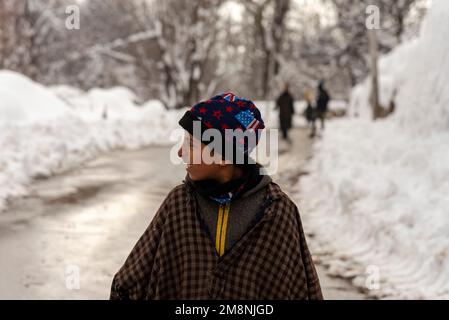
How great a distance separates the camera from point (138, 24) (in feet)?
101

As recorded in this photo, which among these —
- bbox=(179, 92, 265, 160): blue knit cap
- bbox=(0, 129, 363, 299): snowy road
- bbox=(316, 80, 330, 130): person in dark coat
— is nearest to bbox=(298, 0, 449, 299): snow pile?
bbox=(0, 129, 363, 299): snowy road

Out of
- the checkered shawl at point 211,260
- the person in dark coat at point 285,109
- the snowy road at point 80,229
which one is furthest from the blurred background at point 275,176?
the checkered shawl at point 211,260

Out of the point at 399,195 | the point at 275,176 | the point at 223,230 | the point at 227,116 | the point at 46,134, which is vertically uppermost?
the point at 227,116

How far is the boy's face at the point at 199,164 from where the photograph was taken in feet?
7.46

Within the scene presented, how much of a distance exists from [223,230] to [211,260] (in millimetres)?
129

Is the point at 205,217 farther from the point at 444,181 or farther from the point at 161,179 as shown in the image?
the point at 161,179

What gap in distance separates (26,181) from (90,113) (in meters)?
12.9

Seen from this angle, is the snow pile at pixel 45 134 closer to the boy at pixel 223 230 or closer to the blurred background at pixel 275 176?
the blurred background at pixel 275 176

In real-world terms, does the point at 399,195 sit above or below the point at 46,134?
below

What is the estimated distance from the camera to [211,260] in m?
→ 2.29

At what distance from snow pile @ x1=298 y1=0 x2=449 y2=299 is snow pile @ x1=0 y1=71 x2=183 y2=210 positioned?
5212mm

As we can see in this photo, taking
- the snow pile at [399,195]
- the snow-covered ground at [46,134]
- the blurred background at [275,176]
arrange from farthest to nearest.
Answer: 1. the snow-covered ground at [46,134]
2. the blurred background at [275,176]
3. the snow pile at [399,195]

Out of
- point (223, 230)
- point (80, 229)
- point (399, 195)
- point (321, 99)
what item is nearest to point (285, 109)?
point (321, 99)

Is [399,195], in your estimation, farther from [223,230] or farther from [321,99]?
[321,99]
